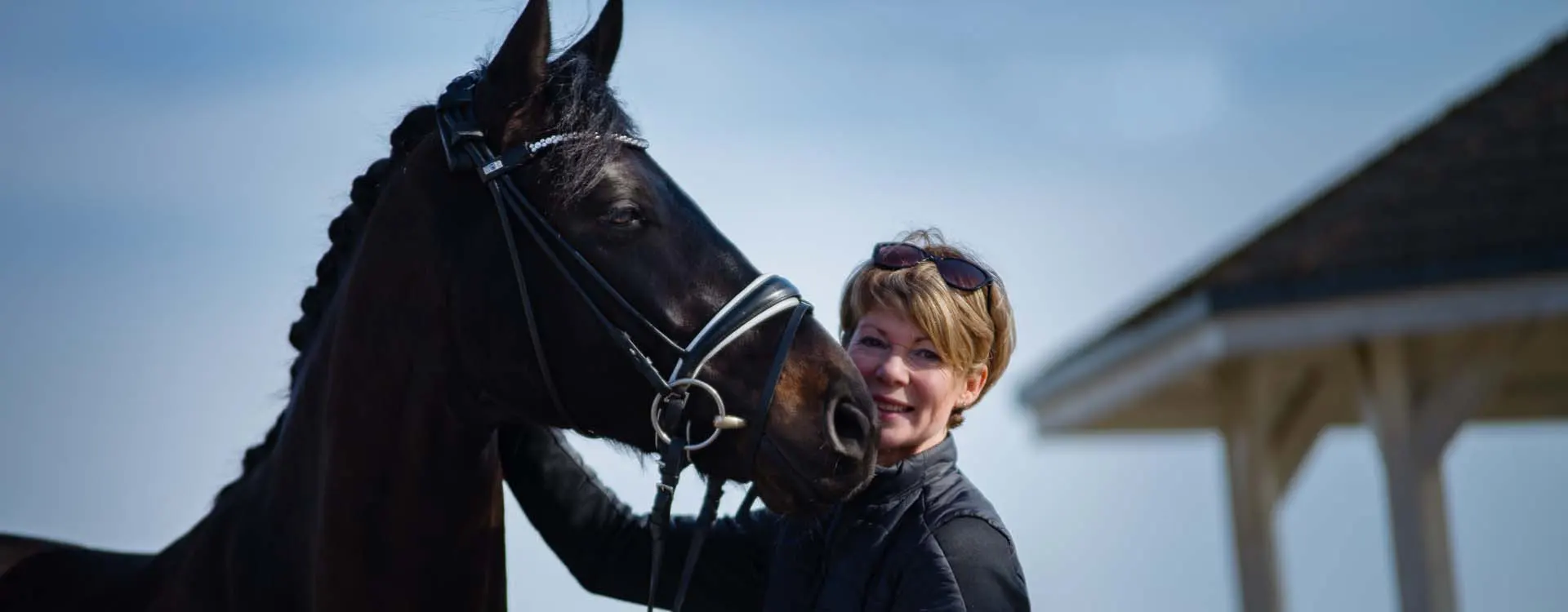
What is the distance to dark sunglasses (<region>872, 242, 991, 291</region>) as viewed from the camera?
2918 mm

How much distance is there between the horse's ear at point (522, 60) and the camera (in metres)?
2.78

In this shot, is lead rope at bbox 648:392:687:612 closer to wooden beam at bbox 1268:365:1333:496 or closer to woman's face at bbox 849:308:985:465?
woman's face at bbox 849:308:985:465

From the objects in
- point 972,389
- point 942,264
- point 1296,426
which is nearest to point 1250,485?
point 1296,426

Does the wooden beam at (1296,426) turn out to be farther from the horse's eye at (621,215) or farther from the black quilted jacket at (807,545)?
the horse's eye at (621,215)

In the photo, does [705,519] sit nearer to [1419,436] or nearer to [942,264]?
[942,264]

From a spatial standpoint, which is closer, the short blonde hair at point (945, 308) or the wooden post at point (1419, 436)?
the short blonde hair at point (945, 308)

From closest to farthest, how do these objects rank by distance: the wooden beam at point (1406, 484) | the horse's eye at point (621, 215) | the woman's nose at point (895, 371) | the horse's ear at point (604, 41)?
the horse's eye at point (621, 215) → the woman's nose at point (895, 371) → the horse's ear at point (604, 41) → the wooden beam at point (1406, 484)

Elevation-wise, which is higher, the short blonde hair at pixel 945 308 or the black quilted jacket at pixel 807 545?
the short blonde hair at pixel 945 308

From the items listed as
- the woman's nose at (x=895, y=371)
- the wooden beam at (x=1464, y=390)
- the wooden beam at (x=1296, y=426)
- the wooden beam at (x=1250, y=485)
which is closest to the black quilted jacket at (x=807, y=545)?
the woman's nose at (x=895, y=371)

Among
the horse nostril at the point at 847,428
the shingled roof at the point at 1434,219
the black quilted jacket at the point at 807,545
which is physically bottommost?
the black quilted jacket at the point at 807,545

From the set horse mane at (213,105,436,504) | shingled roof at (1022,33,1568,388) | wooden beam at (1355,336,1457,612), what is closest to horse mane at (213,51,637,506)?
horse mane at (213,105,436,504)

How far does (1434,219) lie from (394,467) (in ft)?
18.7

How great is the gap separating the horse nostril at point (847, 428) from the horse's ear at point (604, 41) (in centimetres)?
81

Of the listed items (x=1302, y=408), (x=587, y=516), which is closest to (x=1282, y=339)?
(x=1302, y=408)
